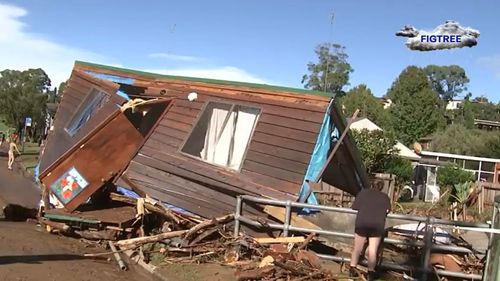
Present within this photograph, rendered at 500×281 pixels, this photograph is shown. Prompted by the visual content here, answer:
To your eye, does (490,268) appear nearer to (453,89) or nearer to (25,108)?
(25,108)

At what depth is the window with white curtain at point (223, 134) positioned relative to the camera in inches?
432

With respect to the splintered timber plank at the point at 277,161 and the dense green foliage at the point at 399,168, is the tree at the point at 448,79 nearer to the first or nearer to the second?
the dense green foliage at the point at 399,168

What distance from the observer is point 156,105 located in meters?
12.3

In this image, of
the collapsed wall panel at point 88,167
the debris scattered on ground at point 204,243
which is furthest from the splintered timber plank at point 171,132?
the debris scattered on ground at point 204,243

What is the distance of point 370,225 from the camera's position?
301 inches

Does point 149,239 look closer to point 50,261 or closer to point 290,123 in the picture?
point 50,261

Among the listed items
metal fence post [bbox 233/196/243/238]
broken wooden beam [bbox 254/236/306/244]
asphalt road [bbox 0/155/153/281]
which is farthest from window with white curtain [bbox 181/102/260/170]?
asphalt road [bbox 0/155/153/281]

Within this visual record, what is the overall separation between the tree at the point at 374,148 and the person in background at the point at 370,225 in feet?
72.2

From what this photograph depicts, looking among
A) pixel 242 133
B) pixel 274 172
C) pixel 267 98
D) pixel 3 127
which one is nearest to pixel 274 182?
pixel 274 172

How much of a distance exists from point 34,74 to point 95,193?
96713mm

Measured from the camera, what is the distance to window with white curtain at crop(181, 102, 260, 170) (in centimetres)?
1096

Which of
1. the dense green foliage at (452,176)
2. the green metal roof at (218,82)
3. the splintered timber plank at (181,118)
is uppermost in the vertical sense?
the green metal roof at (218,82)

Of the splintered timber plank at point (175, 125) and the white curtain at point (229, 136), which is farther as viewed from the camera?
the splintered timber plank at point (175, 125)

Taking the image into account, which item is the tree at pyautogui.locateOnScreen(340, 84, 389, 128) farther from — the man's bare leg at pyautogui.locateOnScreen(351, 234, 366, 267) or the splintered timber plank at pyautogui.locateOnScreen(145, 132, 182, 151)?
the man's bare leg at pyautogui.locateOnScreen(351, 234, 366, 267)
